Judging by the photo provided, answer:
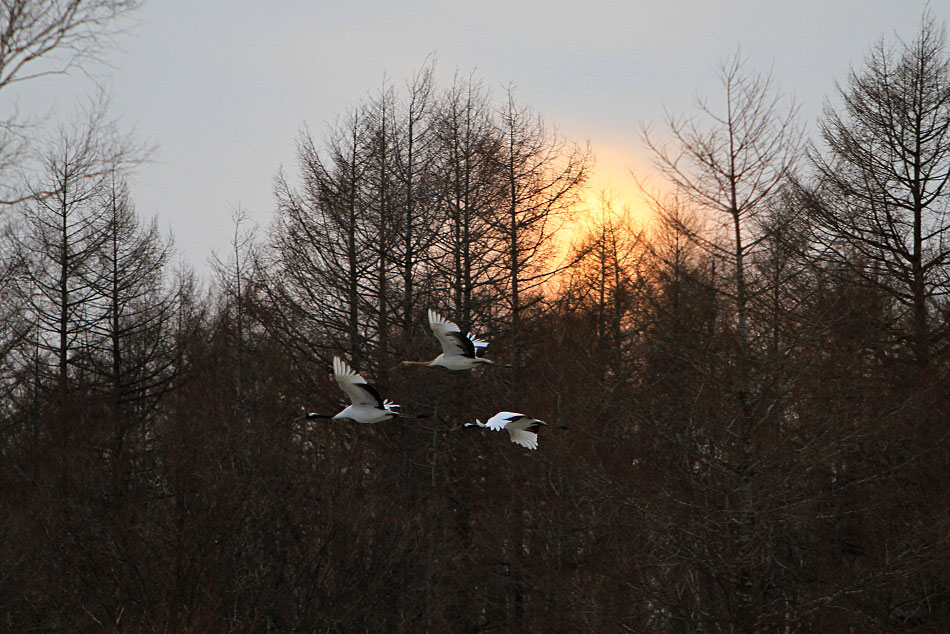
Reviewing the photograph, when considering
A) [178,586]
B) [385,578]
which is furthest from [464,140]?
[178,586]

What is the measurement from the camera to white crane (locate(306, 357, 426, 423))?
11914mm

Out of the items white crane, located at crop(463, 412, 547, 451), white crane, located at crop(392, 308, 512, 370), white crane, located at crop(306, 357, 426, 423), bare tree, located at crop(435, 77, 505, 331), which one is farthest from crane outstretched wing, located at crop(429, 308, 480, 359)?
bare tree, located at crop(435, 77, 505, 331)

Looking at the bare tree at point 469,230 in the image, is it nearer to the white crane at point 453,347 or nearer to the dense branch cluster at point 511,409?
the dense branch cluster at point 511,409

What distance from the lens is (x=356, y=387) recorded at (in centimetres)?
1213

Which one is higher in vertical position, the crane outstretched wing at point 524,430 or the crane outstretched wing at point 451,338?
the crane outstretched wing at point 451,338

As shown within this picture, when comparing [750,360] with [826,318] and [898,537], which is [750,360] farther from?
[898,537]

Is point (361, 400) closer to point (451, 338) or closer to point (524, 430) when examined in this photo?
point (451, 338)

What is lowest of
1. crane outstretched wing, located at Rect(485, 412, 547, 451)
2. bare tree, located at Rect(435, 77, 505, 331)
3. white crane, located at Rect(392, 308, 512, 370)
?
crane outstretched wing, located at Rect(485, 412, 547, 451)

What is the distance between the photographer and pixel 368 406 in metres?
12.7

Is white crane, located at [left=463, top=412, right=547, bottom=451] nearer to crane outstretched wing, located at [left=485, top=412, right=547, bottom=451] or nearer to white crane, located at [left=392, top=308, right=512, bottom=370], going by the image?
crane outstretched wing, located at [left=485, top=412, right=547, bottom=451]

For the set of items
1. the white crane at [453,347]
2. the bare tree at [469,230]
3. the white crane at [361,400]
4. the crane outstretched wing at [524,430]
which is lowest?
the crane outstretched wing at [524,430]

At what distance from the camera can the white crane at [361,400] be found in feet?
39.1

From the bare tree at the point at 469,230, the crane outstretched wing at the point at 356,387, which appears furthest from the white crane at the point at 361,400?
the bare tree at the point at 469,230

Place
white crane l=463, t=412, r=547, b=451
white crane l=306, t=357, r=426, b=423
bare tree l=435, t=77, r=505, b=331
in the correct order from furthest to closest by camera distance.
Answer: bare tree l=435, t=77, r=505, b=331
white crane l=463, t=412, r=547, b=451
white crane l=306, t=357, r=426, b=423
